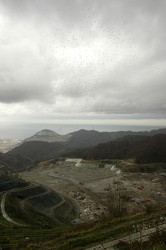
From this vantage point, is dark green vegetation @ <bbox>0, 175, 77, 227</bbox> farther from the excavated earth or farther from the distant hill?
the distant hill

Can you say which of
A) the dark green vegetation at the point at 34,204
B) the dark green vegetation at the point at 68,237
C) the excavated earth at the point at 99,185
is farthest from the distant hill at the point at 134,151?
the dark green vegetation at the point at 68,237

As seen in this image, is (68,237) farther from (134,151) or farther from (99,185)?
(134,151)

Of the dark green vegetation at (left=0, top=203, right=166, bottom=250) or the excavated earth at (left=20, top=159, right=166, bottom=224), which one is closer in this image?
the dark green vegetation at (left=0, top=203, right=166, bottom=250)

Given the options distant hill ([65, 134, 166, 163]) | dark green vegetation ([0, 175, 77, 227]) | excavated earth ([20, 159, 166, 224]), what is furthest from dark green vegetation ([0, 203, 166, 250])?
distant hill ([65, 134, 166, 163])

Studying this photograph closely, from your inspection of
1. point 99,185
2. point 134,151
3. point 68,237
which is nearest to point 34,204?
point 68,237

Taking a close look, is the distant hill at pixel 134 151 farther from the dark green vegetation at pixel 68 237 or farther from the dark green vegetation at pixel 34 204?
the dark green vegetation at pixel 68 237

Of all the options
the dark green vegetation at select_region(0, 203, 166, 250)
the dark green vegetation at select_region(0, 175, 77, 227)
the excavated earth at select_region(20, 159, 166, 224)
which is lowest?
the excavated earth at select_region(20, 159, 166, 224)

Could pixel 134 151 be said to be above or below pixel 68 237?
below

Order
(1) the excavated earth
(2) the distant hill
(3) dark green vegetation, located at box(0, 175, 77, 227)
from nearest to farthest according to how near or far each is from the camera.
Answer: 1. (3) dark green vegetation, located at box(0, 175, 77, 227)
2. (1) the excavated earth
3. (2) the distant hill

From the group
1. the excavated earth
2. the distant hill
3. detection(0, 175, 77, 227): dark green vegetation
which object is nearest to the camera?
detection(0, 175, 77, 227): dark green vegetation
